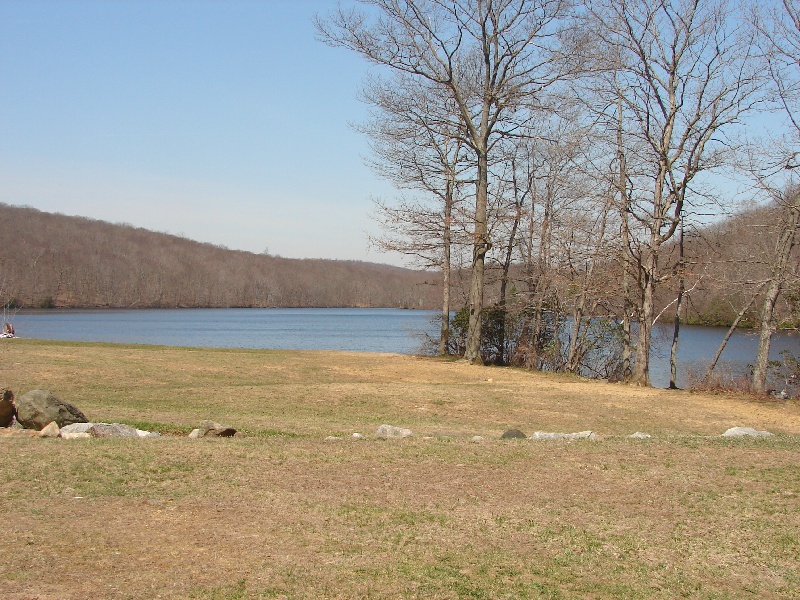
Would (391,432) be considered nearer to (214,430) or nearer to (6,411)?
(214,430)

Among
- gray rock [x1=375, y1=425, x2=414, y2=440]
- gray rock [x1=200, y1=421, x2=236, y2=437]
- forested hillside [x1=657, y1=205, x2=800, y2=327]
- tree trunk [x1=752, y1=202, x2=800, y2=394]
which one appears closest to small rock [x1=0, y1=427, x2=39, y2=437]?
gray rock [x1=200, y1=421, x2=236, y2=437]

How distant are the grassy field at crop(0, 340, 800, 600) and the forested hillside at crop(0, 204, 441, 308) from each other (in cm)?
8690

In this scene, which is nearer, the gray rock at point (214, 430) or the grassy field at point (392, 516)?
the grassy field at point (392, 516)

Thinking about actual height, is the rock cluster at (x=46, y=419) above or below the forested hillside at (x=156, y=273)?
below

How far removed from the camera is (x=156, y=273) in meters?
131

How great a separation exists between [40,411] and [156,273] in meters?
127

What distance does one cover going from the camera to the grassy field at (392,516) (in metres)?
4.51

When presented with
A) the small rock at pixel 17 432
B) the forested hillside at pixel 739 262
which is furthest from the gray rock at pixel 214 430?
the forested hillside at pixel 739 262

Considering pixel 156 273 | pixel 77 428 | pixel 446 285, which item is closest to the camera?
pixel 77 428

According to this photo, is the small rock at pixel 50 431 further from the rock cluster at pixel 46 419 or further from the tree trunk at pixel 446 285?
the tree trunk at pixel 446 285

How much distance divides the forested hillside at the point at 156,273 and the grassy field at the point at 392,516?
3421 inches

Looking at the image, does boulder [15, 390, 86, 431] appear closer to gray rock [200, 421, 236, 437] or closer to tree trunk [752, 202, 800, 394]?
gray rock [200, 421, 236, 437]

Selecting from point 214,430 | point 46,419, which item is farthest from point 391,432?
point 46,419

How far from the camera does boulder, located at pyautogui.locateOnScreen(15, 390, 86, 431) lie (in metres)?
9.24
